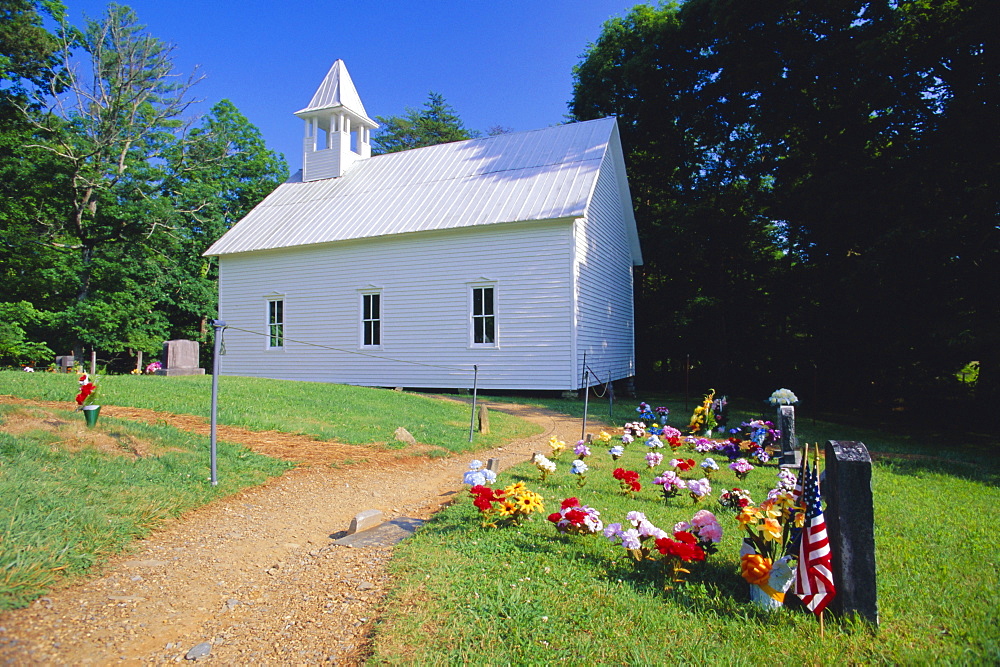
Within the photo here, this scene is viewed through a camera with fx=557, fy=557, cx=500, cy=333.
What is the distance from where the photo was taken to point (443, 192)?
17812mm

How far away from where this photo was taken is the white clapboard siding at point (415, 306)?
49.8 feet

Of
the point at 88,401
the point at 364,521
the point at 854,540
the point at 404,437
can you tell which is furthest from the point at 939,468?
the point at 88,401

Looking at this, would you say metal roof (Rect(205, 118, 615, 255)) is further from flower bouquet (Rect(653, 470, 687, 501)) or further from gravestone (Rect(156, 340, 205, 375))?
flower bouquet (Rect(653, 470, 687, 501))

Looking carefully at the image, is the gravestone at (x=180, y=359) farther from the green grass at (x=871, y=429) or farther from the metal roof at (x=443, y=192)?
the green grass at (x=871, y=429)

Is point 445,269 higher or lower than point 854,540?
higher

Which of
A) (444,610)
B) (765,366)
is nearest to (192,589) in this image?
(444,610)

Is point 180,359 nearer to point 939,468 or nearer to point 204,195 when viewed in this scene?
point 204,195

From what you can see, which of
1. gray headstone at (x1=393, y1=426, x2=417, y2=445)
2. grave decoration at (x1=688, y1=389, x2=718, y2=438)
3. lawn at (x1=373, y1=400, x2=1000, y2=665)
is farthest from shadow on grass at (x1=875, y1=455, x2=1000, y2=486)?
gray headstone at (x1=393, y1=426, x2=417, y2=445)

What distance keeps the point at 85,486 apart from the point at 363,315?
12.8 meters

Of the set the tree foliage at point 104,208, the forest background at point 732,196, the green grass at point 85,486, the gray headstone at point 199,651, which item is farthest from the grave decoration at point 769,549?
the tree foliage at point 104,208

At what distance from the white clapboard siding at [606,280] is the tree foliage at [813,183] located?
2.79 metres

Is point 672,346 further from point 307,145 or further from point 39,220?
point 39,220

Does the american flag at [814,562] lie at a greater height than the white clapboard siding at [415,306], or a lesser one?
lesser

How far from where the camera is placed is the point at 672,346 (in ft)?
83.5
